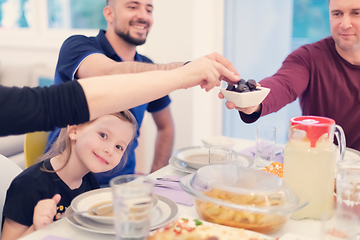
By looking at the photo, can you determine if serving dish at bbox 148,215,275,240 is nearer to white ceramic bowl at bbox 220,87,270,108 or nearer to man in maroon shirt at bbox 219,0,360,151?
white ceramic bowl at bbox 220,87,270,108

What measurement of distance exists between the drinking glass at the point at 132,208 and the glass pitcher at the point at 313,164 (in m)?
0.36

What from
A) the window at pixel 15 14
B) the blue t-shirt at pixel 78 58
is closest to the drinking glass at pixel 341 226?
the blue t-shirt at pixel 78 58

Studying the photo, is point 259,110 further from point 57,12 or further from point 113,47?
point 57,12

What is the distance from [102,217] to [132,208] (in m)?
0.18

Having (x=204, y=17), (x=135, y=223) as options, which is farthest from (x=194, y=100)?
(x=135, y=223)

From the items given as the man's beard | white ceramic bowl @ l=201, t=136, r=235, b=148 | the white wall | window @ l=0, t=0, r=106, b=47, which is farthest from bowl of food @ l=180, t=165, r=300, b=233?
window @ l=0, t=0, r=106, b=47

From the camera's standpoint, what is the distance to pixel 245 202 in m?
0.76

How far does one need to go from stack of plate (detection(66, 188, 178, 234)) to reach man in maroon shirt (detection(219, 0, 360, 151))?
85 cm

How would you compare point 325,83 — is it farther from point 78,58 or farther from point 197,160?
point 78,58

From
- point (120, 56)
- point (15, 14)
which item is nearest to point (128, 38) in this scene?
point (120, 56)

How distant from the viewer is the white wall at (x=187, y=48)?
3.01 metres

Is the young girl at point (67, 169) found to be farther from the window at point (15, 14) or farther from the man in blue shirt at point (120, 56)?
the window at point (15, 14)

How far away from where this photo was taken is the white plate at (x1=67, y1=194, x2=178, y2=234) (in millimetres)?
766

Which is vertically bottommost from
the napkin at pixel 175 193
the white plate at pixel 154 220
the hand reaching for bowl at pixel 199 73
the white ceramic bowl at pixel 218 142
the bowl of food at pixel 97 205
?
the napkin at pixel 175 193
